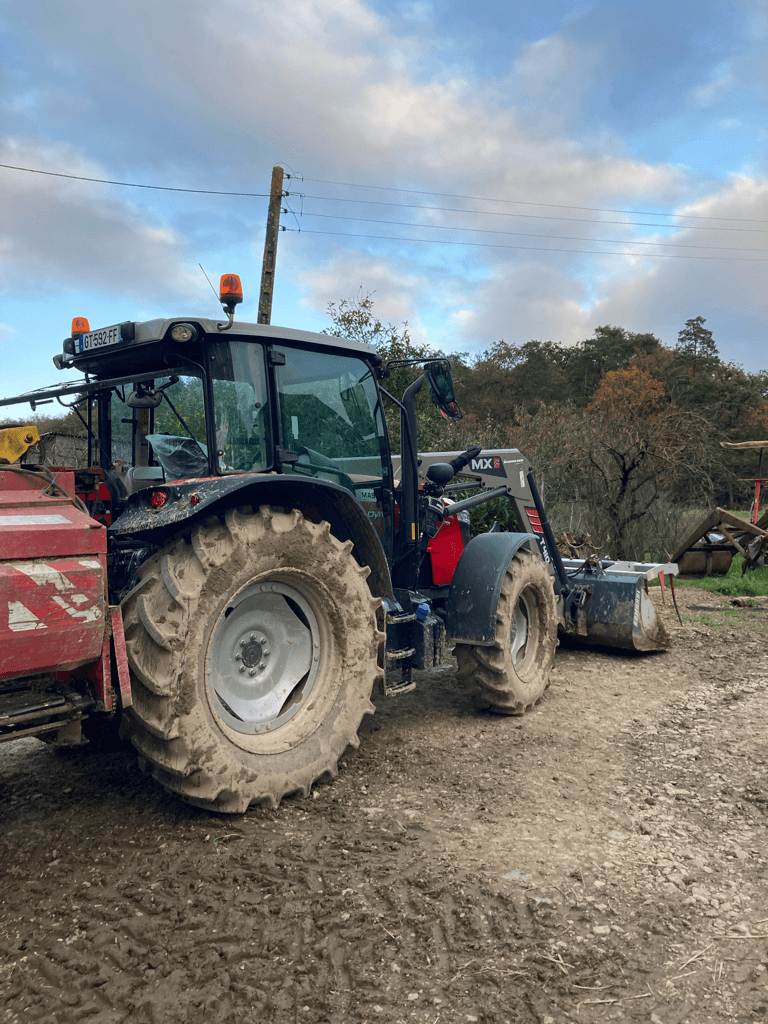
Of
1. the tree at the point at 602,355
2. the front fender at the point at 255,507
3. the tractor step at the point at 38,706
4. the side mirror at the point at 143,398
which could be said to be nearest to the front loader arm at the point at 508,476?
the front fender at the point at 255,507

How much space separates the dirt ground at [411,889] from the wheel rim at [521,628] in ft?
3.13

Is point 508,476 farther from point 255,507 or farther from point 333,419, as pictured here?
point 255,507

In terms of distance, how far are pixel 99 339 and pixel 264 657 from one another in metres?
1.85

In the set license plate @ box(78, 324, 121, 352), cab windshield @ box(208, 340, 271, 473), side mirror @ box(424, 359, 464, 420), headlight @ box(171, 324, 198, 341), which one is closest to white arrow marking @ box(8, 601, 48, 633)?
cab windshield @ box(208, 340, 271, 473)

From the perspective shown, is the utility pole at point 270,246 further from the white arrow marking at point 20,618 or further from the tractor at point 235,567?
the white arrow marking at point 20,618

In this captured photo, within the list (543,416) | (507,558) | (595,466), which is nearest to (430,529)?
(507,558)

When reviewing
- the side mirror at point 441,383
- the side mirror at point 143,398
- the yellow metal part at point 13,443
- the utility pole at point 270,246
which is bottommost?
the yellow metal part at point 13,443

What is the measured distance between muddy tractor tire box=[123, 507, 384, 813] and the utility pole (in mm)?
8911

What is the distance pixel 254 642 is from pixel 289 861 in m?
1.06

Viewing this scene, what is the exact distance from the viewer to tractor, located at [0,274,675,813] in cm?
290

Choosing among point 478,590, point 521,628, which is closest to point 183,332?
point 478,590

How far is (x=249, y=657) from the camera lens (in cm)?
372

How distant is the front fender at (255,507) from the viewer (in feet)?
10.8

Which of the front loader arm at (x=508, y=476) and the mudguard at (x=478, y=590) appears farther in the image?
the front loader arm at (x=508, y=476)
